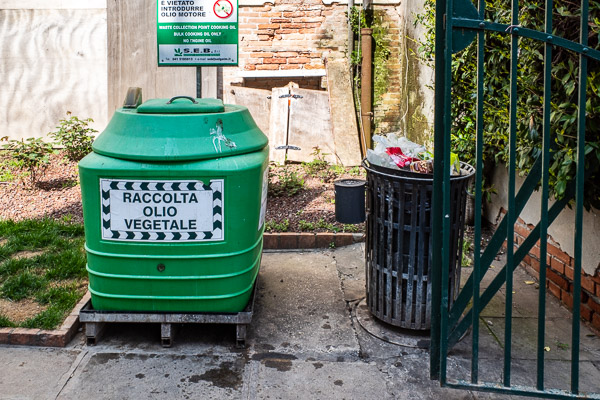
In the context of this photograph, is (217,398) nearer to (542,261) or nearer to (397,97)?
(542,261)

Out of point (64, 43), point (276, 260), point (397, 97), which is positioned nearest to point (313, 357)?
point (276, 260)

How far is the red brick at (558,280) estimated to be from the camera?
412cm

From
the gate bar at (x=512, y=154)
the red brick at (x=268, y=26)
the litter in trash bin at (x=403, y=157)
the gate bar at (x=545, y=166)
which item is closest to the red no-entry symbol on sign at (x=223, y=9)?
the litter in trash bin at (x=403, y=157)

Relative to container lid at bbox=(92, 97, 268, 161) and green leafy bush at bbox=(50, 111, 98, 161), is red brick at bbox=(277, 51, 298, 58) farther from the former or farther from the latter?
container lid at bbox=(92, 97, 268, 161)

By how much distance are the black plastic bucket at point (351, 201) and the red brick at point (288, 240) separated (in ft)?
5.44

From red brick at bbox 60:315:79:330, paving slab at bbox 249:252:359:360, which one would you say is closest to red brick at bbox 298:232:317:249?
paving slab at bbox 249:252:359:360

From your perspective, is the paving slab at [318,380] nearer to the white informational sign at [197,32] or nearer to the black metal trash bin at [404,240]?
the black metal trash bin at [404,240]

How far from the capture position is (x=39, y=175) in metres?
7.30

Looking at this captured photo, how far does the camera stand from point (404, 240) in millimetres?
3645

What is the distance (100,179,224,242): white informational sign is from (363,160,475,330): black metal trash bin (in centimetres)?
100

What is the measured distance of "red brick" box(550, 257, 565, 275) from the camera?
13.6 feet

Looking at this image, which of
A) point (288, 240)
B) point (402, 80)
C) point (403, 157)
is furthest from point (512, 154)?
point (402, 80)

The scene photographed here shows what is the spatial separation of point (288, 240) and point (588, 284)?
2.53m

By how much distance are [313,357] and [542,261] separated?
4.64 feet
